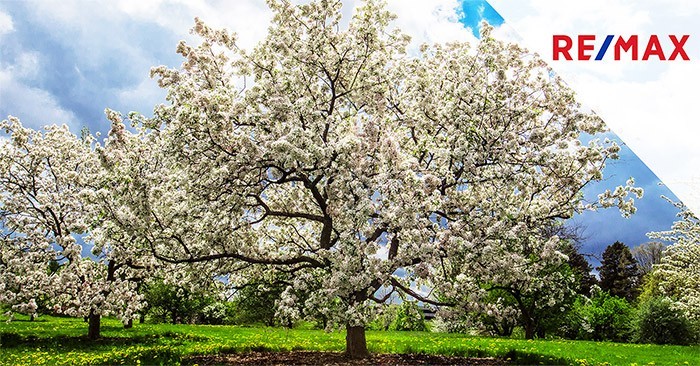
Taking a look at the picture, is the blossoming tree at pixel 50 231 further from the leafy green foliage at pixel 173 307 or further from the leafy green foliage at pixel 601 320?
the leafy green foliage at pixel 601 320

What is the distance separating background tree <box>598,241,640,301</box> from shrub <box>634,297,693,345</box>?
117ft

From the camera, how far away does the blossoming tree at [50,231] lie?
70.7 feet

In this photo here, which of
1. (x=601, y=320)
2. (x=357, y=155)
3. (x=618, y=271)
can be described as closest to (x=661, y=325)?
(x=601, y=320)

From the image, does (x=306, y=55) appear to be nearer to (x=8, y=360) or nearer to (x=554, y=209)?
(x=554, y=209)

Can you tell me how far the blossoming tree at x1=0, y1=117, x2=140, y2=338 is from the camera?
21562mm

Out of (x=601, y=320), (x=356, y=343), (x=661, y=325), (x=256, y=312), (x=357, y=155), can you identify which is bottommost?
(x=601, y=320)

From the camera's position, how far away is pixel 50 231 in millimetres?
22828

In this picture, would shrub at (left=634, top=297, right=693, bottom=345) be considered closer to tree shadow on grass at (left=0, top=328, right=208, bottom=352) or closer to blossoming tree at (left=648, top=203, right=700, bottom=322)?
blossoming tree at (left=648, top=203, right=700, bottom=322)

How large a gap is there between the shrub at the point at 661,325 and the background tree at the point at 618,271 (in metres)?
35.6

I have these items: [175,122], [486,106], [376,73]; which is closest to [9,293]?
[175,122]

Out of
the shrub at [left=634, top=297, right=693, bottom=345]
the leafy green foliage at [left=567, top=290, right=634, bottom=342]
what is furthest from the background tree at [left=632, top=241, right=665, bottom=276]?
the shrub at [left=634, top=297, right=693, bottom=345]

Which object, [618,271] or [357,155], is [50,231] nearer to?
[357,155]

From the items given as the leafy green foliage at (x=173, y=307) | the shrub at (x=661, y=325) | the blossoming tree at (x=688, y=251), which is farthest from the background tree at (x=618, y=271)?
A: the leafy green foliage at (x=173, y=307)

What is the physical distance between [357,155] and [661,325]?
29821mm
